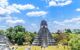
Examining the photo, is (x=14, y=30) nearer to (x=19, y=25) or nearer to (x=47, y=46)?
(x=19, y=25)

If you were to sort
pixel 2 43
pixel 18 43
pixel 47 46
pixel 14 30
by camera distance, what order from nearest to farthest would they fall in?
pixel 2 43 → pixel 47 46 → pixel 18 43 → pixel 14 30

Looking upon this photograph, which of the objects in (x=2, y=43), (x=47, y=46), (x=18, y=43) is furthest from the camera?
(x=18, y=43)

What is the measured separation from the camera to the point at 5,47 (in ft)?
109

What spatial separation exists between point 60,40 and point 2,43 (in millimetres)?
18763

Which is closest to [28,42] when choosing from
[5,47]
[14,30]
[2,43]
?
[14,30]

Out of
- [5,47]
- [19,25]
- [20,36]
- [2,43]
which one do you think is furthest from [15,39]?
[5,47]

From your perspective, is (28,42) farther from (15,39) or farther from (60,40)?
(60,40)

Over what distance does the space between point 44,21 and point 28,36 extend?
6490 mm

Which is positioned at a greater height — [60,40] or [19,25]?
[19,25]

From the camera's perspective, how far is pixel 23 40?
56250 millimetres

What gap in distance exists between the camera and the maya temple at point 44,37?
162 ft

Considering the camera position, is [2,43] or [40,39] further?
[40,39]

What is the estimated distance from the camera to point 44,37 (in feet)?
166

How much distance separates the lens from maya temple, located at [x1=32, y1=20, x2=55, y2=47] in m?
49.4
